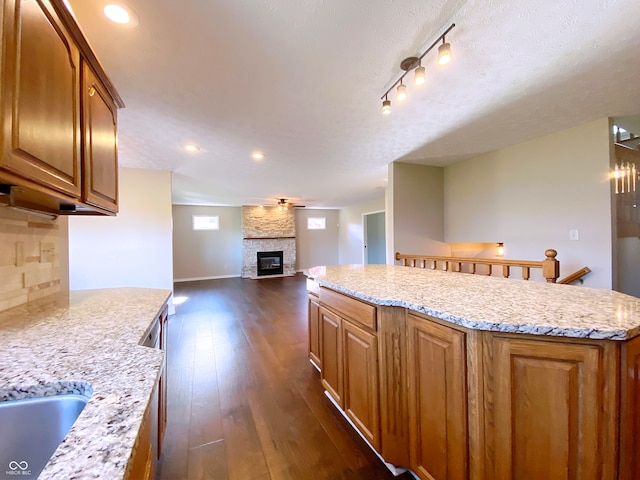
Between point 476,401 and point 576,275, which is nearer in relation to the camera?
point 476,401

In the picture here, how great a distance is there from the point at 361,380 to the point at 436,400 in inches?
18.2

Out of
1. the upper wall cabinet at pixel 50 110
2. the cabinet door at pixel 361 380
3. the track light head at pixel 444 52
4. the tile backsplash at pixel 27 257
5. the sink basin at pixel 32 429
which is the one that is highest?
the track light head at pixel 444 52

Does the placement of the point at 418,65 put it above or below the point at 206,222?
above

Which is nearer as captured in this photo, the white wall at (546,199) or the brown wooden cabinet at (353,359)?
the brown wooden cabinet at (353,359)

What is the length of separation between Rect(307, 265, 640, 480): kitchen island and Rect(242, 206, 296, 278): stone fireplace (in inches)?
269

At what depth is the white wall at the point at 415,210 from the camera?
153 inches

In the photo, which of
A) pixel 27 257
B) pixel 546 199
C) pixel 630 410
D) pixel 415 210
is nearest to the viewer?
pixel 630 410

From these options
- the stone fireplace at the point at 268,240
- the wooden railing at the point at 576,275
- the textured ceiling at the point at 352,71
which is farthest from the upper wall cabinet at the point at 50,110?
the stone fireplace at the point at 268,240

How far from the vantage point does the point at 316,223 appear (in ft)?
30.6

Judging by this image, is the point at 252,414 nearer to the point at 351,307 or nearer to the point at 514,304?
the point at 351,307

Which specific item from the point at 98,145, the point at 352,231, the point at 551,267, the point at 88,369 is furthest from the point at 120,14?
the point at 352,231

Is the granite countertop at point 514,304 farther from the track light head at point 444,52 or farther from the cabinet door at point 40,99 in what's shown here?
the cabinet door at point 40,99

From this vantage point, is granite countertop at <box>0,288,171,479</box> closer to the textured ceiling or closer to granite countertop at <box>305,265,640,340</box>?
granite countertop at <box>305,265,640,340</box>

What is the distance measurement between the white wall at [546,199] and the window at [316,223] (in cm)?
565
